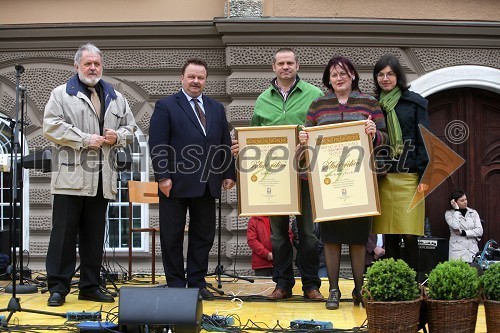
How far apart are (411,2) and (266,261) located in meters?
4.07

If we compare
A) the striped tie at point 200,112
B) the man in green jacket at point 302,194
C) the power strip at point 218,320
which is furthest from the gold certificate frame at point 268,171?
the power strip at point 218,320

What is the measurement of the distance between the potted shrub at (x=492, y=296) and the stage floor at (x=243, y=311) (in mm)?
420

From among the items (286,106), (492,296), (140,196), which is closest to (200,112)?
(286,106)

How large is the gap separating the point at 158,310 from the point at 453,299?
76.3 inches

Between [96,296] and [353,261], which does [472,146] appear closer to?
[353,261]

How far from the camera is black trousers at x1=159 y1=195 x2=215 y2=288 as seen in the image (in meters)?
6.61

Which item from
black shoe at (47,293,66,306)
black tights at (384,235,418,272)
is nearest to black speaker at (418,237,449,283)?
black tights at (384,235,418,272)

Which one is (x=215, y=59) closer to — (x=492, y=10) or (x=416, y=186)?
(x=492, y=10)

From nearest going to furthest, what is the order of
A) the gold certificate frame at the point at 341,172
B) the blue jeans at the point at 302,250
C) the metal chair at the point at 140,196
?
1. the gold certificate frame at the point at 341,172
2. the blue jeans at the point at 302,250
3. the metal chair at the point at 140,196

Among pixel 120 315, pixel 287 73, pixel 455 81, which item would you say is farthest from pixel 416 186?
pixel 455 81

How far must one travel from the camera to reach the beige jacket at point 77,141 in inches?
247

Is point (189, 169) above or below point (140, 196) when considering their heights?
above

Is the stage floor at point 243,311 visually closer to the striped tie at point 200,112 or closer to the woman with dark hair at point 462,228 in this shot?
the striped tie at point 200,112

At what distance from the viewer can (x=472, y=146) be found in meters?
10.4
